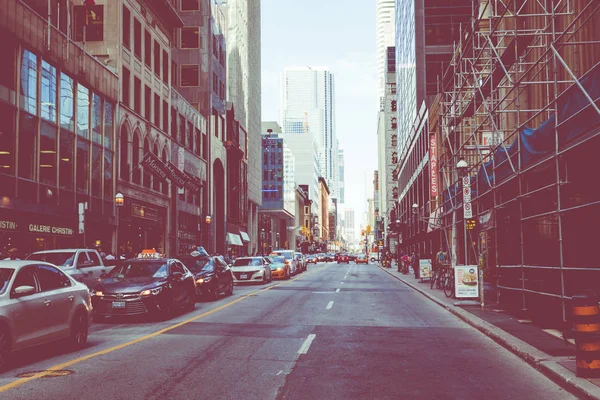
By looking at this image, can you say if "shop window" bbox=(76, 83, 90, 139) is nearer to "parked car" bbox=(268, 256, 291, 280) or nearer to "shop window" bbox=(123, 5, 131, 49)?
"shop window" bbox=(123, 5, 131, 49)

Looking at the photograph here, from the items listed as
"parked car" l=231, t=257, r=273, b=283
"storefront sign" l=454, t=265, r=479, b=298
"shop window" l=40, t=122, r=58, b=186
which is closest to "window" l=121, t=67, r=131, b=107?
"shop window" l=40, t=122, r=58, b=186

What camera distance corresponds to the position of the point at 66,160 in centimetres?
3225

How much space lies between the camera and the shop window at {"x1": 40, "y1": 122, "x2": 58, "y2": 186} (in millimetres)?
29469

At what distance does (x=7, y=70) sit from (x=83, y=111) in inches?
317

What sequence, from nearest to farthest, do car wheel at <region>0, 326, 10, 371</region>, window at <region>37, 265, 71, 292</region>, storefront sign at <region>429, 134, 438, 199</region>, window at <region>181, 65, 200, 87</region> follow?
car wheel at <region>0, 326, 10, 371</region>
window at <region>37, 265, 71, 292</region>
storefront sign at <region>429, 134, 438, 199</region>
window at <region>181, 65, 200, 87</region>

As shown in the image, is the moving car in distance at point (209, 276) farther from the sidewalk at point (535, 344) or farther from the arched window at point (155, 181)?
the arched window at point (155, 181)

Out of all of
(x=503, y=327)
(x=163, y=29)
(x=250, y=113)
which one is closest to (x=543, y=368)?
(x=503, y=327)

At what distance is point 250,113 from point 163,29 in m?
40.6

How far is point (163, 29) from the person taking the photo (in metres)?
50.1

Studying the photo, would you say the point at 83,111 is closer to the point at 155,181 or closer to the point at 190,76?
the point at 155,181

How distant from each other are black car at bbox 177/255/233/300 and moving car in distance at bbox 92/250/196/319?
13.6 feet

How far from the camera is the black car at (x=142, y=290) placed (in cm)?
1559

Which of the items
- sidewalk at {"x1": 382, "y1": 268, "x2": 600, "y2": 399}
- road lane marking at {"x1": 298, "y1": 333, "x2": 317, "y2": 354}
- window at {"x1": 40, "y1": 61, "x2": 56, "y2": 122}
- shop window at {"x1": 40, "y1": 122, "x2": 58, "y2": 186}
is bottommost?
road lane marking at {"x1": 298, "y1": 333, "x2": 317, "y2": 354}

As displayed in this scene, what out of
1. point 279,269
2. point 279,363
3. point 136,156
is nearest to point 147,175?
point 136,156
